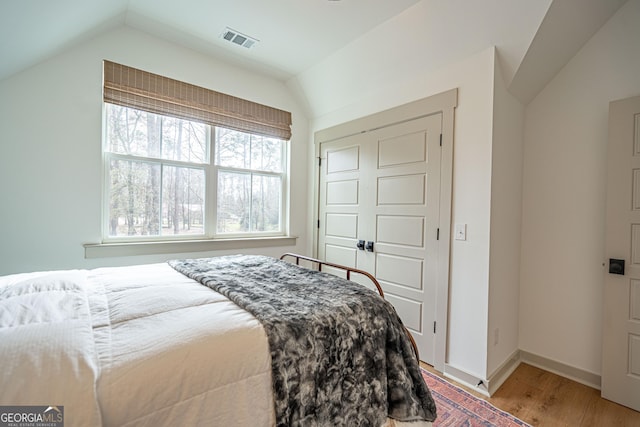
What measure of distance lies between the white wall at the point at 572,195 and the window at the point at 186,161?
8.64ft

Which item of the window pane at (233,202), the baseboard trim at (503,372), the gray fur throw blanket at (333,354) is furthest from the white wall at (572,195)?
the window pane at (233,202)

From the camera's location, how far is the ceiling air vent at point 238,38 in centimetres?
240

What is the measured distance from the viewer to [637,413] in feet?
5.64

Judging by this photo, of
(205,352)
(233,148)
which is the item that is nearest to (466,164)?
(205,352)

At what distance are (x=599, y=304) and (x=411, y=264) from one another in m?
1.38

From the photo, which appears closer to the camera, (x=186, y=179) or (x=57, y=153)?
(x=57, y=153)

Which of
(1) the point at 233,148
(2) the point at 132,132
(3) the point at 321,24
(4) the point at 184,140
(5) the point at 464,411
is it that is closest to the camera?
(5) the point at 464,411

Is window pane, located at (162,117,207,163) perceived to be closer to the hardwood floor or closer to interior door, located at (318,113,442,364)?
interior door, located at (318,113,442,364)

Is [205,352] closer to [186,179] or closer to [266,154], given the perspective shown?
[186,179]

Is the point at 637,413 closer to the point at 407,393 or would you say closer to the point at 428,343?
the point at 428,343

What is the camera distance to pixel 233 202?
3.11 metres

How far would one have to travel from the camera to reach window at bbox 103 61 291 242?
2402 millimetres

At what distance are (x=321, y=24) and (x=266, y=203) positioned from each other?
1986 millimetres

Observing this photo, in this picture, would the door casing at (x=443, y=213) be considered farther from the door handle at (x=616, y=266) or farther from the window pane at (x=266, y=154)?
the window pane at (x=266, y=154)
